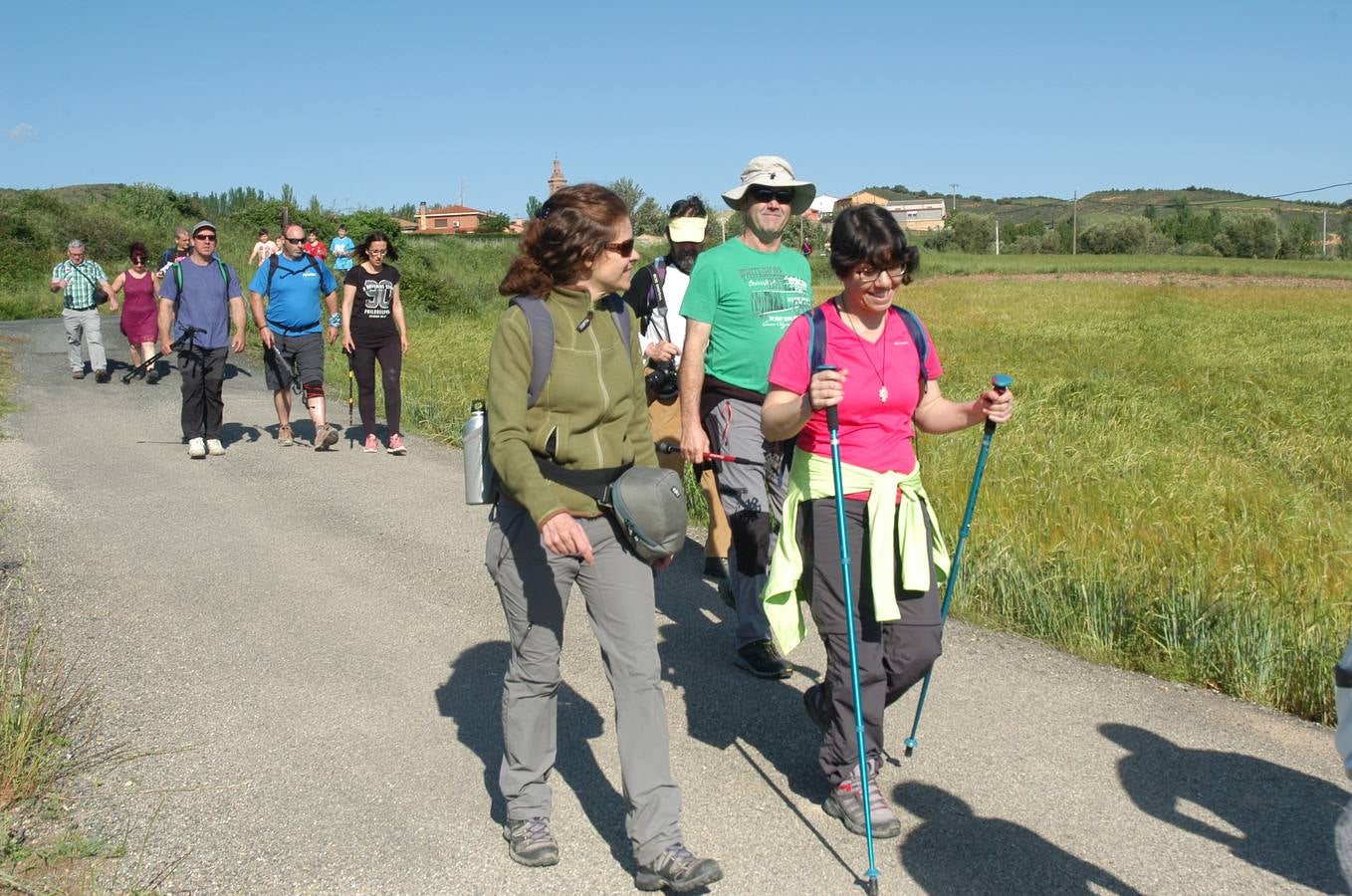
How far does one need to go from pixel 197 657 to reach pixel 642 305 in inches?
114

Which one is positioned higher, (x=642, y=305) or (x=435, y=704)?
(x=642, y=305)

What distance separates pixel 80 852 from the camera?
384cm

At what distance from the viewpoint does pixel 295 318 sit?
36.8ft

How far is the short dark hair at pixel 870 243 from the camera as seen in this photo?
3873 mm

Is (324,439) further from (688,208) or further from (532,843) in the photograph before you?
(532,843)

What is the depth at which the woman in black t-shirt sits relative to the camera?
10.8 metres

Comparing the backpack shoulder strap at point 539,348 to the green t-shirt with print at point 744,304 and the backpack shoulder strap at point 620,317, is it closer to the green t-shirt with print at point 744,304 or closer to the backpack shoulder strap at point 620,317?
the backpack shoulder strap at point 620,317

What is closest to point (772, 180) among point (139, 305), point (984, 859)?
point (984, 859)

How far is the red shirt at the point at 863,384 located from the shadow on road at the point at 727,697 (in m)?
1.24

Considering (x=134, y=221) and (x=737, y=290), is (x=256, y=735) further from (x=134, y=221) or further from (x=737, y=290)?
(x=134, y=221)

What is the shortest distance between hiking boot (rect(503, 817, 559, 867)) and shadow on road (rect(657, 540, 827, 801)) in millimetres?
978

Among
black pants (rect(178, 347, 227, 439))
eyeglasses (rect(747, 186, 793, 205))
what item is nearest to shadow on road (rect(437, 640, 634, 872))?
eyeglasses (rect(747, 186, 793, 205))

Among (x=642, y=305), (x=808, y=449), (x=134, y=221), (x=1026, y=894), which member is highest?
(x=134, y=221)

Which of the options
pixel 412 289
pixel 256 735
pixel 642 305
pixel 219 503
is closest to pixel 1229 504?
pixel 642 305
